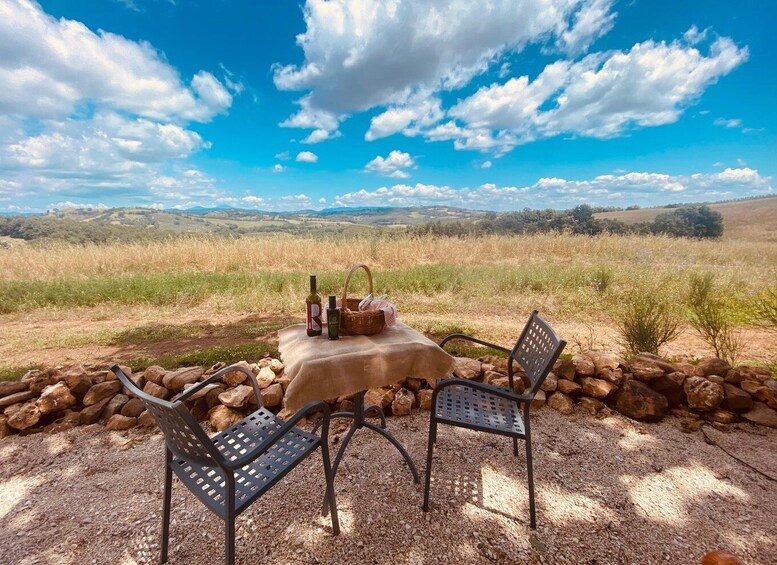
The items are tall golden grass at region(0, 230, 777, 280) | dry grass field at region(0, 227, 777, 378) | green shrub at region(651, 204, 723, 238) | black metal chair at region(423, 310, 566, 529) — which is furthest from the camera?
green shrub at region(651, 204, 723, 238)

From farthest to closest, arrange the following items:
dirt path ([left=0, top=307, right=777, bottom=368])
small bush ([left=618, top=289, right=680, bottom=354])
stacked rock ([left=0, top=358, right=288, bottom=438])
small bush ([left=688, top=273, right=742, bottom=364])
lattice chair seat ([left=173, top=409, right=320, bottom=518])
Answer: dirt path ([left=0, top=307, right=777, bottom=368])
small bush ([left=618, top=289, right=680, bottom=354])
small bush ([left=688, top=273, right=742, bottom=364])
stacked rock ([left=0, top=358, right=288, bottom=438])
lattice chair seat ([left=173, top=409, right=320, bottom=518])

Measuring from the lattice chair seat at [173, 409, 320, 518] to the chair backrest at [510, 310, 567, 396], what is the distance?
1034mm

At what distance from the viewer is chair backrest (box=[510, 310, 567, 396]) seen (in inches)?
59.0

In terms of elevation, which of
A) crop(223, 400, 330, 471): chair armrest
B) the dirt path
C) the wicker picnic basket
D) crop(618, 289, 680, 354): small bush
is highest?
the wicker picnic basket

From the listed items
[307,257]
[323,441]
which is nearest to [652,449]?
[323,441]

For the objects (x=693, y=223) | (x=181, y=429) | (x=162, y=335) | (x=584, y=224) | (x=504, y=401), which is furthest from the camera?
(x=693, y=223)

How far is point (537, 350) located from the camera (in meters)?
1.82

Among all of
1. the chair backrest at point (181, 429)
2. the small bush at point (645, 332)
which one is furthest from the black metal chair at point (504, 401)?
the small bush at point (645, 332)

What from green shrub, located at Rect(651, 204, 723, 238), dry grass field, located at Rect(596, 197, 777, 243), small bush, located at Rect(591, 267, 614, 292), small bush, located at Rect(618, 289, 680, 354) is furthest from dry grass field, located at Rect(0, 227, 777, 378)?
dry grass field, located at Rect(596, 197, 777, 243)

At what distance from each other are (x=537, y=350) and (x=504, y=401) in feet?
1.19

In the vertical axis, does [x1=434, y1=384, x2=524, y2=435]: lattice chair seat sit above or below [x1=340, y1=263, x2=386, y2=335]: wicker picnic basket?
below

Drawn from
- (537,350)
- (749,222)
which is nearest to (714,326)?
(537,350)

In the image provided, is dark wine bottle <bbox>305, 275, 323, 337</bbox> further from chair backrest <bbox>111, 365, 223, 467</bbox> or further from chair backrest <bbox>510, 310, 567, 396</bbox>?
chair backrest <bbox>510, 310, 567, 396</bbox>

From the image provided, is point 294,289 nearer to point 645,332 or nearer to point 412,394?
point 412,394
